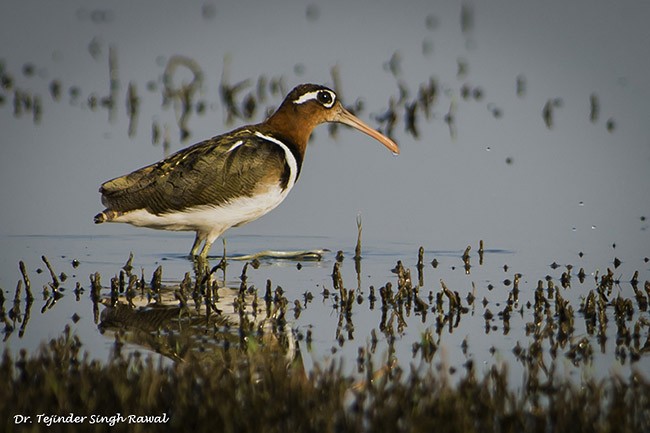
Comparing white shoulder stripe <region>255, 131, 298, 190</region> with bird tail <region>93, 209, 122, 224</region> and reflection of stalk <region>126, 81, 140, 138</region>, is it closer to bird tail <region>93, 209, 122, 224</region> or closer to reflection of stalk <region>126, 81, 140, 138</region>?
bird tail <region>93, 209, 122, 224</region>

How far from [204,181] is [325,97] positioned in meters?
1.97

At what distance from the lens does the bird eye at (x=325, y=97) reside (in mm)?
13516

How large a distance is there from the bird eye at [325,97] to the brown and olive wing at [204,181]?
132cm

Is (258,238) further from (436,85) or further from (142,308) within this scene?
(436,85)

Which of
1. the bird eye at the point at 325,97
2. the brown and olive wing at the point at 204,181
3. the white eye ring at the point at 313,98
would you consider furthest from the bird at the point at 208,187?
the bird eye at the point at 325,97

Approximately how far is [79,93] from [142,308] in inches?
489

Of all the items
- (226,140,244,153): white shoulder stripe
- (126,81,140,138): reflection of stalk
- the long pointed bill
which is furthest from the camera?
(126,81,140,138): reflection of stalk

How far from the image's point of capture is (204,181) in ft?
40.2

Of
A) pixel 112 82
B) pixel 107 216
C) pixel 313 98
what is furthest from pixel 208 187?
pixel 112 82

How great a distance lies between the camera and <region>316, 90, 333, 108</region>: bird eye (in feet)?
44.3

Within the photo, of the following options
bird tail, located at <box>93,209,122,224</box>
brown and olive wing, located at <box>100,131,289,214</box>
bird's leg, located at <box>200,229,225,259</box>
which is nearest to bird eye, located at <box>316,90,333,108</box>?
brown and olive wing, located at <box>100,131,289,214</box>

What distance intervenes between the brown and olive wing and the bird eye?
1.32 metres

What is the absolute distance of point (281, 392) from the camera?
7.40m

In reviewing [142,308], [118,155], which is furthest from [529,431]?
[118,155]
